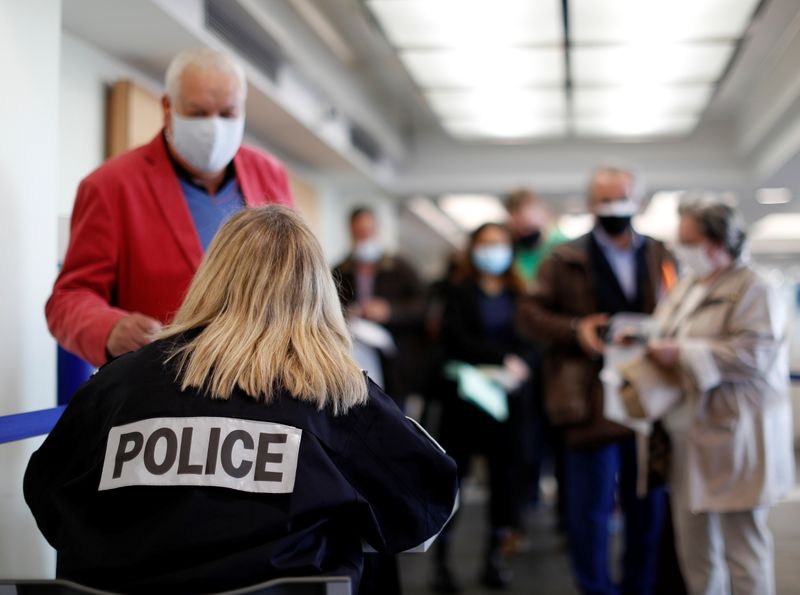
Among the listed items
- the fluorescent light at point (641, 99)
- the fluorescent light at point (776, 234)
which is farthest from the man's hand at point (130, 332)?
the fluorescent light at point (776, 234)

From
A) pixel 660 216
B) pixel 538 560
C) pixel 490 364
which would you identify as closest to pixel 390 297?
pixel 490 364

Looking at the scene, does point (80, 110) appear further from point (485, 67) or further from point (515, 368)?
point (485, 67)

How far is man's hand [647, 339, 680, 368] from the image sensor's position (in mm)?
3025

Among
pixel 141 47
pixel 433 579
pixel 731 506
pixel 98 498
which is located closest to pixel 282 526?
pixel 98 498

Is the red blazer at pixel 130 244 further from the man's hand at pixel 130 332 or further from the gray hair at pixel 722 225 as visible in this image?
the gray hair at pixel 722 225

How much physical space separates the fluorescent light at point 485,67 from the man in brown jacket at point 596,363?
2585mm

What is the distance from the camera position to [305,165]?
805 cm

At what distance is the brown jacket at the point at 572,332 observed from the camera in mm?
3572

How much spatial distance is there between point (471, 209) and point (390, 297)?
7.35 metres

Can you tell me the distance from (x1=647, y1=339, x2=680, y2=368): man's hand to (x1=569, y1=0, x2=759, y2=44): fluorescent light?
275cm

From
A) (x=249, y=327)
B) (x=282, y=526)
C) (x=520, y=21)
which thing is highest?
(x=520, y=21)

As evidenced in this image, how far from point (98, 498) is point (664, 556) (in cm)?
246

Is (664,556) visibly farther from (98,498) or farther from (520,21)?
(520,21)

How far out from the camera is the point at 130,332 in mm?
2102
